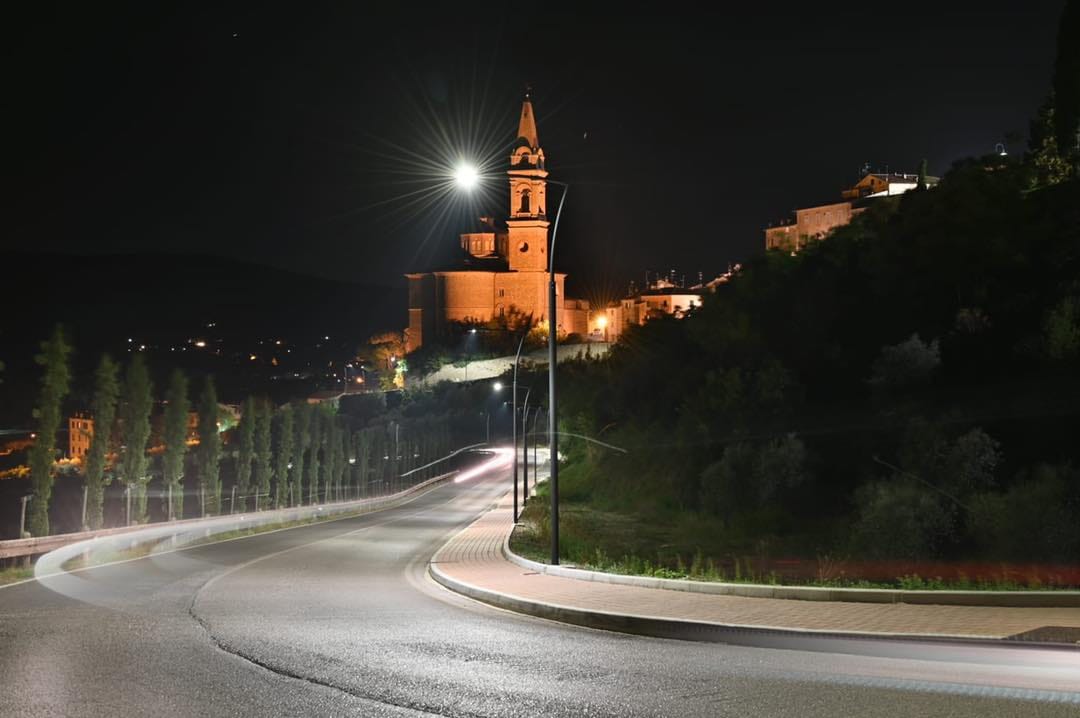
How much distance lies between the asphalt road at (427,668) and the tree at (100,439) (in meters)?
27.2

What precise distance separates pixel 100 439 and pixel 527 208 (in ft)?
375

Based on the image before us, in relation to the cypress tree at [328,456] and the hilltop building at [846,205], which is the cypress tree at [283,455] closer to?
the cypress tree at [328,456]

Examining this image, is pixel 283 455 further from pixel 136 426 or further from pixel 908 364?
pixel 908 364

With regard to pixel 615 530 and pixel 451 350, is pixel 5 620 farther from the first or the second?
pixel 451 350

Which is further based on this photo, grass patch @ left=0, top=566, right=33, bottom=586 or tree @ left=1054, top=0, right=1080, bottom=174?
tree @ left=1054, top=0, right=1080, bottom=174

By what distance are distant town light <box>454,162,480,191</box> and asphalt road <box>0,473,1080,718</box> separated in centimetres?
1028

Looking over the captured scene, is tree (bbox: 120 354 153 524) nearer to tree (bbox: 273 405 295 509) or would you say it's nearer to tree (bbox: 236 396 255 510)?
tree (bbox: 236 396 255 510)

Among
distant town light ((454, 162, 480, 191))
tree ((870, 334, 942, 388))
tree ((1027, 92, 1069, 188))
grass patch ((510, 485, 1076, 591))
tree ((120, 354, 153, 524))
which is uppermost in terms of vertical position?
tree ((1027, 92, 1069, 188))

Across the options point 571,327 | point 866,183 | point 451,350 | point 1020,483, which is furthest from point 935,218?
point 571,327

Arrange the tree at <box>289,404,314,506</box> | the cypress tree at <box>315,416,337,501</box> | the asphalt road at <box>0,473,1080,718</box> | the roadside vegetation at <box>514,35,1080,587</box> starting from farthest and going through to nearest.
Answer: the cypress tree at <box>315,416,337,501</box> → the tree at <box>289,404,314,506</box> → the roadside vegetation at <box>514,35,1080,587</box> → the asphalt road at <box>0,473,1080,718</box>

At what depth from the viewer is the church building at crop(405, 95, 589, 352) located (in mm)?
154875

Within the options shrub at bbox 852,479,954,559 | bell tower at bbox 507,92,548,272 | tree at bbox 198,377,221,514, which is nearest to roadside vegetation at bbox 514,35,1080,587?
shrub at bbox 852,479,954,559

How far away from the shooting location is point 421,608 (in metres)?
15.9

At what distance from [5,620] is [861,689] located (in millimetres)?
10463
